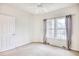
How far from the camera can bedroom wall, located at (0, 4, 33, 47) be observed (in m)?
3.72

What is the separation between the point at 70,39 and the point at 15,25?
242cm

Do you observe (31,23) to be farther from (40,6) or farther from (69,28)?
(69,28)

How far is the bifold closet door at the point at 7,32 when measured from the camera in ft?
11.4

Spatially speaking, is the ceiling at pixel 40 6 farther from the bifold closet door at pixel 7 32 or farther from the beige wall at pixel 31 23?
the bifold closet door at pixel 7 32

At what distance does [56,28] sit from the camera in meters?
4.34

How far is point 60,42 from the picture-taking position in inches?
165

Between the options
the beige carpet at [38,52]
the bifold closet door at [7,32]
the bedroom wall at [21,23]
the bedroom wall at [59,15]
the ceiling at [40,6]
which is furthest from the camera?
the bedroom wall at [21,23]

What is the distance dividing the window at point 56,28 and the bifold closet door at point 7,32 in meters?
1.85

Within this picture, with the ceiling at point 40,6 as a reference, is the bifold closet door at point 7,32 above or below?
below

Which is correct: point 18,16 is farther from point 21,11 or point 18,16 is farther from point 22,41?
point 22,41

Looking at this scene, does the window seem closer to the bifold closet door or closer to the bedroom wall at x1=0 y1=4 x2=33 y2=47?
the bedroom wall at x1=0 y1=4 x2=33 y2=47

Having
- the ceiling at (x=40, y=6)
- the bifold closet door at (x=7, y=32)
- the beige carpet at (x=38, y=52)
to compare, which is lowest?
the beige carpet at (x=38, y=52)

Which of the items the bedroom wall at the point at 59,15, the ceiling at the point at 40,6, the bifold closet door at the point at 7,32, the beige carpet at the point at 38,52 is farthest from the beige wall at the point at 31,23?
the beige carpet at the point at 38,52

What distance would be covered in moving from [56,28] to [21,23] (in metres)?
1.70
